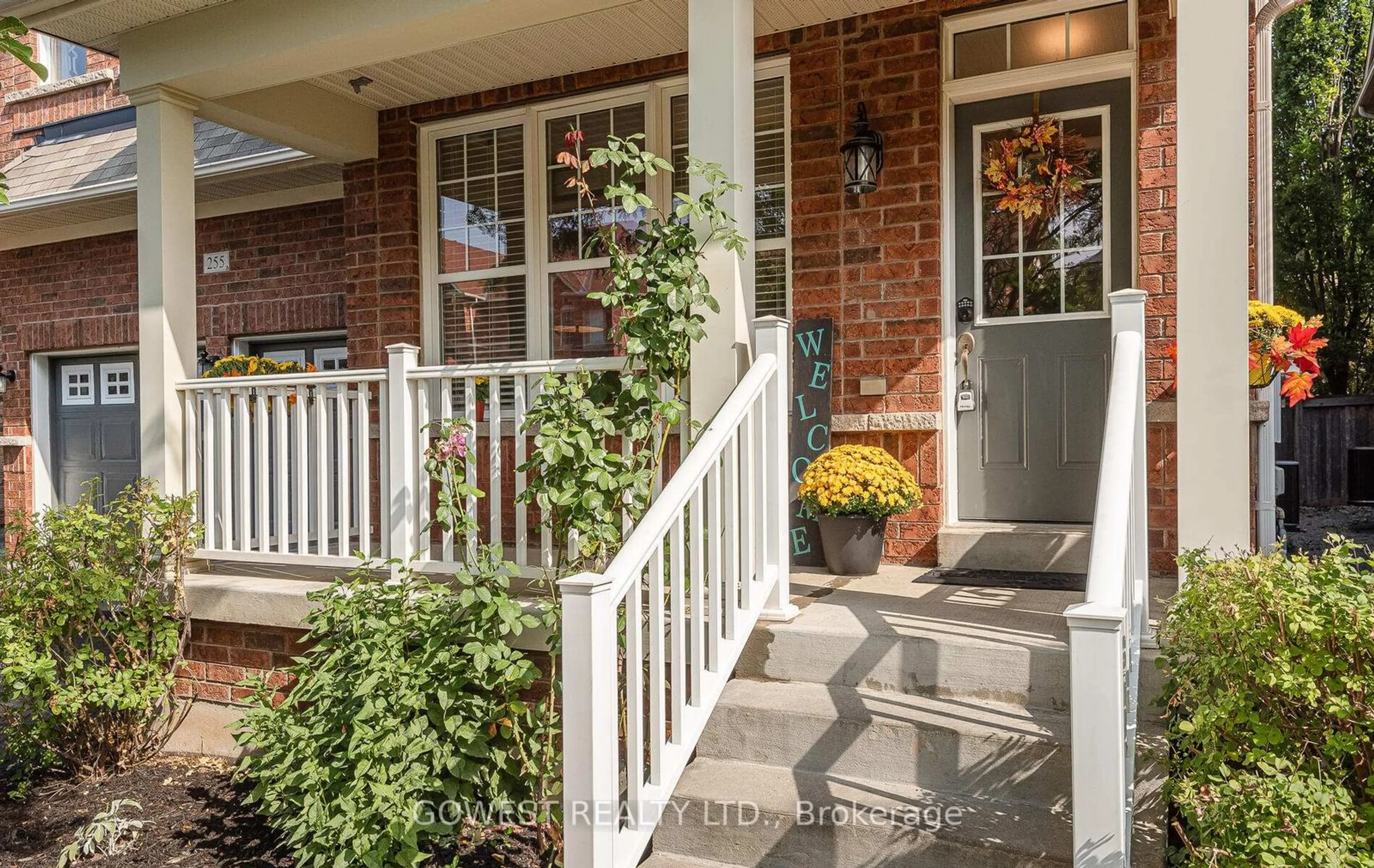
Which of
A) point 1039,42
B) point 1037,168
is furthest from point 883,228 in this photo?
point 1039,42

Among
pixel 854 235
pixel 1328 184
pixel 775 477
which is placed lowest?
pixel 775 477

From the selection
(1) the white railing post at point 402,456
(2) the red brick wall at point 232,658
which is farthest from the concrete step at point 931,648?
(2) the red brick wall at point 232,658

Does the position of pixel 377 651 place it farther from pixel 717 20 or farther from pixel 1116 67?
pixel 1116 67

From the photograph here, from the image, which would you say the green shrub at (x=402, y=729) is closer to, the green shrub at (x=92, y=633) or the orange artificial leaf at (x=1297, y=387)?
the green shrub at (x=92, y=633)

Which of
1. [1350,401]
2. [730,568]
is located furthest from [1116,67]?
[1350,401]

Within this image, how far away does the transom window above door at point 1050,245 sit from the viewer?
4426mm

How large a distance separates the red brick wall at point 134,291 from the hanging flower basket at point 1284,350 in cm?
535

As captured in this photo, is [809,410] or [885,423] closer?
[885,423]

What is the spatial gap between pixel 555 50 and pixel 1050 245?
271cm

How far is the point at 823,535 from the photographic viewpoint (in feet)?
14.5

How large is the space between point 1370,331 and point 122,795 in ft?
58.0

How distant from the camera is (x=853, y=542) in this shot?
4355mm

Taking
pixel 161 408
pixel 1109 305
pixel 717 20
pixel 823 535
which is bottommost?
pixel 823 535

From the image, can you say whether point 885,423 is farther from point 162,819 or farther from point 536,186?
point 162,819
